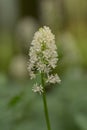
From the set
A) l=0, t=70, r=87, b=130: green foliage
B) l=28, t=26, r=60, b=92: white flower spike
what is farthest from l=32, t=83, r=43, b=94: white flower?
l=0, t=70, r=87, b=130: green foliage

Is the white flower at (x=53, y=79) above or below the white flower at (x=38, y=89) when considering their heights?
above

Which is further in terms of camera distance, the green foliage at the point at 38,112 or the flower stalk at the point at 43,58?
the green foliage at the point at 38,112

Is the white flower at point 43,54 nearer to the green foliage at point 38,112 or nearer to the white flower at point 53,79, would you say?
the white flower at point 53,79

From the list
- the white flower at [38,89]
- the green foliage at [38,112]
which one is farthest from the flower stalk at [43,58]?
the green foliage at [38,112]

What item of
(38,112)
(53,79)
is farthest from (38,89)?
(38,112)

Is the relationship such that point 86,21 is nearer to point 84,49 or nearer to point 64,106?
point 84,49

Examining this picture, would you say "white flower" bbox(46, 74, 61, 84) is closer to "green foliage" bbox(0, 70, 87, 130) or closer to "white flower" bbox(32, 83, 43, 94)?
"white flower" bbox(32, 83, 43, 94)

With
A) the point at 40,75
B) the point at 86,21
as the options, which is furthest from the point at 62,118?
the point at 86,21

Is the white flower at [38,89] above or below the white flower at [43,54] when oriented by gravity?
below

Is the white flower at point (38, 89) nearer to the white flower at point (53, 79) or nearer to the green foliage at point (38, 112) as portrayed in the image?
the white flower at point (53, 79)

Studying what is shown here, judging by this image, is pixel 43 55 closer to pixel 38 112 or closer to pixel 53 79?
pixel 53 79
